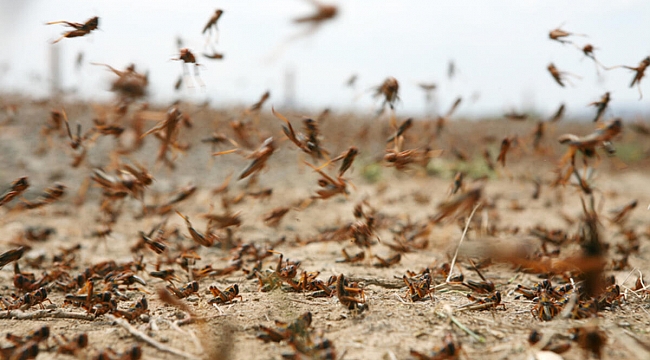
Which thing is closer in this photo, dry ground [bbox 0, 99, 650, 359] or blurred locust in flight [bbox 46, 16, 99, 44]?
dry ground [bbox 0, 99, 650, 359]

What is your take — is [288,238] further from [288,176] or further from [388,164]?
[288,176]

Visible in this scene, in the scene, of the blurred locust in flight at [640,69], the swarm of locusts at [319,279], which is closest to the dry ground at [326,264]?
the swarm of locusts at [319,279]

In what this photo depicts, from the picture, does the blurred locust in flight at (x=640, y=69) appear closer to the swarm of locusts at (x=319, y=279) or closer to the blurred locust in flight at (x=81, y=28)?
the swarm of locusts at (x=319, y=279)

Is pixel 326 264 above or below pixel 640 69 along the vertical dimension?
below

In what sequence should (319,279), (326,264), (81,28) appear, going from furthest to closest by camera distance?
(326,264), (319,279), (81,28)

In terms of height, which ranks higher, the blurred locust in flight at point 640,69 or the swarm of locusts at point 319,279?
the blurred locust in flight at point 640,69

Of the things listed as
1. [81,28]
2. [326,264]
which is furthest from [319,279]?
[81,28]

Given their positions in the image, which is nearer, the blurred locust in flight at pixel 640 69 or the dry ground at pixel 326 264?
the dry ground at pixel 326 264

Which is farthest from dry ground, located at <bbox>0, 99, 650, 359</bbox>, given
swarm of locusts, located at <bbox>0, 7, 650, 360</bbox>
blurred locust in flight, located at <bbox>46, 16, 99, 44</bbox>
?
blurred locust in flight, located at <bbox>46, 16, 99, 44</bbox>

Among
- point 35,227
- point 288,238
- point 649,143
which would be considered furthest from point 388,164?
point 649,143

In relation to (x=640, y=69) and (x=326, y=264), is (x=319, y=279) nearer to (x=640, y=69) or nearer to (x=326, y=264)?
(x=326, y=264)

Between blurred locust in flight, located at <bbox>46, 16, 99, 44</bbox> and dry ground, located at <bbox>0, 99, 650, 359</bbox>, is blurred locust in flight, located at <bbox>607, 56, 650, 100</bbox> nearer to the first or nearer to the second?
dry ground, located at <bbox>0, 99, 650, 359</bbox>
